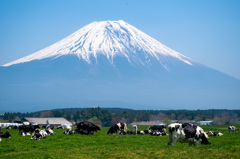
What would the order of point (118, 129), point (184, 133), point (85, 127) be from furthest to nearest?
point (118, 129), point (85, 127), point (184, 133)

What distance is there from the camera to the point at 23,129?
36.2 m

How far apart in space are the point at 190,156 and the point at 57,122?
109 m

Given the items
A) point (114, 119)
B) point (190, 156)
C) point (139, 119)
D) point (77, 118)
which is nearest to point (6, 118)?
point (77, 118)

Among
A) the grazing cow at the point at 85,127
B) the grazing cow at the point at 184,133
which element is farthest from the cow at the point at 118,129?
the grazing cow at the point at 184,133

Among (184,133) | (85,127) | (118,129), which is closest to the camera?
(184,133)

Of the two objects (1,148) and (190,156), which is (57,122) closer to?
(1,148)

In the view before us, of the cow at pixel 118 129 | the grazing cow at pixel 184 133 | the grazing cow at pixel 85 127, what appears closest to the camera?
the grazing cow at pixel 184 133

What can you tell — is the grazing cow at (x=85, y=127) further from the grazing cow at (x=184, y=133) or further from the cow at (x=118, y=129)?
the grazing cow at (x=184, y=133)

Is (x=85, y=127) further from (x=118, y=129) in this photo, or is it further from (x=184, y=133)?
(x=184, y=133)

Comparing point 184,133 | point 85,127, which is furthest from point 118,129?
point 184,133

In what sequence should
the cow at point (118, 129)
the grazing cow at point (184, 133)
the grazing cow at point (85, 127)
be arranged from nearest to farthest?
1. the grazing cow at point (184, 133)
2. the grazing cow at point (85, 127)
3. the cow at point (118, 129)

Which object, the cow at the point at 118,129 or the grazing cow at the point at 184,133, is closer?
the grazing cow at the point at 184,133

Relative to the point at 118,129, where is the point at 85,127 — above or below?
above

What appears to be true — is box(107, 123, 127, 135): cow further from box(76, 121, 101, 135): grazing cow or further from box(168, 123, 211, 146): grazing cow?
box(168, 123, 211, 146): grazing cow
